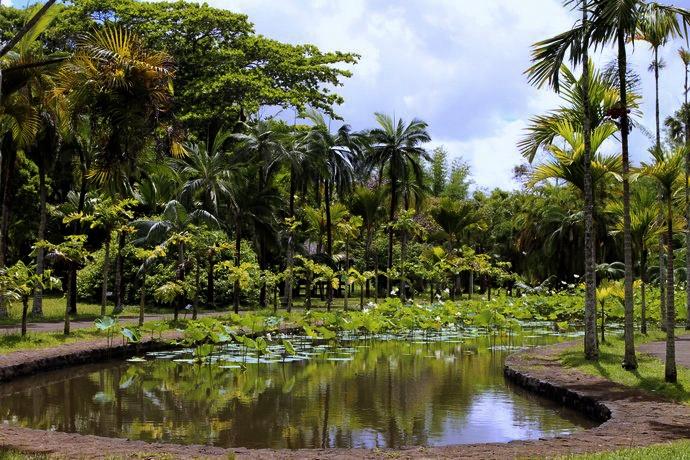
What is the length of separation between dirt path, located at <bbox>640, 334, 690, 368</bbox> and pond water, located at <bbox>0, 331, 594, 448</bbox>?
3.49 m

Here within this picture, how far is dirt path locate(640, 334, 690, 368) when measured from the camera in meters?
15.5

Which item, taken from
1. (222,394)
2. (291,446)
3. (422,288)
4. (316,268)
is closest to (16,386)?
(222,394)

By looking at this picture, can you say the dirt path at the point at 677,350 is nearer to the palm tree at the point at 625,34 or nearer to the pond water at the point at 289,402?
the palm tree at the point at 625,34

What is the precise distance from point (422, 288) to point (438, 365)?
41436 millimetres

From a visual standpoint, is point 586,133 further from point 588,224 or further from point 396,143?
point 396,143

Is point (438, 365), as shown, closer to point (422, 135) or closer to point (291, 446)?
point (291, 446)

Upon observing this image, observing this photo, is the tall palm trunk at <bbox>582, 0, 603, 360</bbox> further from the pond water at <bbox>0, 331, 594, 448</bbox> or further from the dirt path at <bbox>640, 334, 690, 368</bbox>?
the pond water at <bbox>0, 331, 594, 448</bbox>

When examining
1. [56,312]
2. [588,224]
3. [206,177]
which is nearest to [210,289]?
[206,177]

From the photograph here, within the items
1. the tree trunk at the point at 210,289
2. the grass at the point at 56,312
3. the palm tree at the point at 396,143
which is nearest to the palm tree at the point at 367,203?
the palm tree at the point at 396,143

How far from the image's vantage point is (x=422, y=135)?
41.2 metres

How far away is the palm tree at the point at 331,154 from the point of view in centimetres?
3653

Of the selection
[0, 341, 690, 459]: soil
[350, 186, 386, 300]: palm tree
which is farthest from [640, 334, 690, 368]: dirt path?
[350, 186, 386, 300]: palm tree

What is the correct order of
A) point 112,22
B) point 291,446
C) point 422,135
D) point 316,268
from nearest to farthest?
point 291,446
point 316,268
point 112,22
point 422,135

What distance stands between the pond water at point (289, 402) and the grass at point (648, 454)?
2.62 meters
